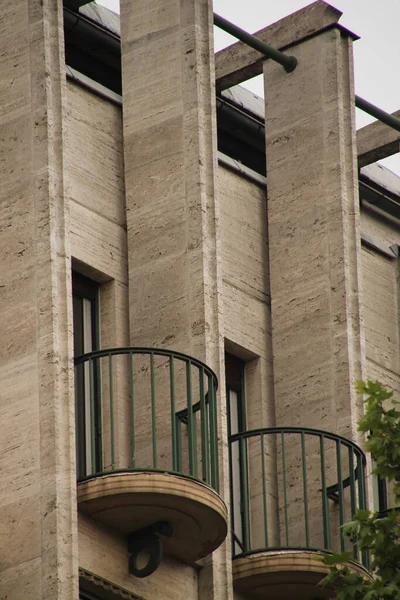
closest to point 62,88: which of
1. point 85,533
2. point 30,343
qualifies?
point 30,343

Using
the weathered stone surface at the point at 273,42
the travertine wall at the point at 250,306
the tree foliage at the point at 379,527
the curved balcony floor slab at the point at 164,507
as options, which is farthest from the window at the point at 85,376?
the weathered stone surface at the point at 273,42

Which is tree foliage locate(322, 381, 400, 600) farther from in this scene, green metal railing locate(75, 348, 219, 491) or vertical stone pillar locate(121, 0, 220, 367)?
vertical stone pillar locate(121, 0, 220, 367)

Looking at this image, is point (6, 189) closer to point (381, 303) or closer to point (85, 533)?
point (85, 533)

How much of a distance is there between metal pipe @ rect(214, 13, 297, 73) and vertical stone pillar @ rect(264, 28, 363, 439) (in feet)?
0.43

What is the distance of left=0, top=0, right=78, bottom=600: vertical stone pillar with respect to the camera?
2700 cm

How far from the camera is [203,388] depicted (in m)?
29.2

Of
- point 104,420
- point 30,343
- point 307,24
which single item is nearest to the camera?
point 30,343

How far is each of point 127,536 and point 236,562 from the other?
1.69 metres

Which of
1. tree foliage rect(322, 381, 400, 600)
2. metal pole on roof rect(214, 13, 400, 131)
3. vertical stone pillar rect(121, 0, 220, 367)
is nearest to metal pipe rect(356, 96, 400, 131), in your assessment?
metal pole on roof rect(214, 13, 400, 131)

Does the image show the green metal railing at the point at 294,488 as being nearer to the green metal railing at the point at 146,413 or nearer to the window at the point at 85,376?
the green metal railing at the point at 146,413

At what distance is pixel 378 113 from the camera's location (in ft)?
115

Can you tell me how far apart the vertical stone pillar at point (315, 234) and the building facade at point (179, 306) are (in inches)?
1.3

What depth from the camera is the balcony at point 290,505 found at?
2995 centimetres

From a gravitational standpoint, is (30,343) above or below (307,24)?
below
